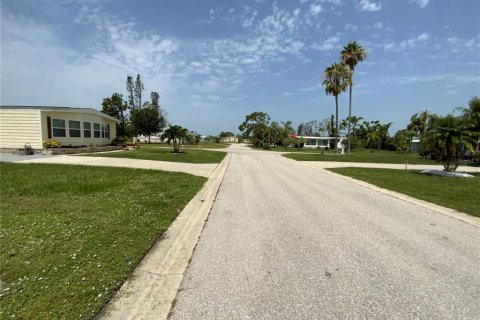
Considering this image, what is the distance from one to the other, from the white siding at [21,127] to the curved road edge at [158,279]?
21.6 m

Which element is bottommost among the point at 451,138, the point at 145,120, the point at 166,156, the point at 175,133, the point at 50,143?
the point at 166,156

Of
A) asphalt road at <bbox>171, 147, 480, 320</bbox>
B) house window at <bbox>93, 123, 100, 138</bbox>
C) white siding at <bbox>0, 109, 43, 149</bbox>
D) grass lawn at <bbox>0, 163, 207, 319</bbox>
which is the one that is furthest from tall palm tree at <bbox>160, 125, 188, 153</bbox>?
asphalt road at <bbox>171, 147, 480, 320</bbox>

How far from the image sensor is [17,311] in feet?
8.18

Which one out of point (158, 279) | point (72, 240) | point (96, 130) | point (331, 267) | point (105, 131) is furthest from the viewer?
point (105, 131)

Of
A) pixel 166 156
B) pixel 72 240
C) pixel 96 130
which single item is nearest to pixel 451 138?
pixel 72 240

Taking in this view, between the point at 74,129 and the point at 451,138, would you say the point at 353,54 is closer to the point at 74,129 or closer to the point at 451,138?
the point at 451,138

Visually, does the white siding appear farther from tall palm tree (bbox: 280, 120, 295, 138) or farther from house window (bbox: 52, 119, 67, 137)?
tall palm tree (bbox: 280, 120, 295, 138)

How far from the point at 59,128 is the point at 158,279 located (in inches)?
954

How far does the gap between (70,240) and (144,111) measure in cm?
5534

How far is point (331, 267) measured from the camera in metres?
3.63

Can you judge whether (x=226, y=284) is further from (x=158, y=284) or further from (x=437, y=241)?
(x=437, y=241)

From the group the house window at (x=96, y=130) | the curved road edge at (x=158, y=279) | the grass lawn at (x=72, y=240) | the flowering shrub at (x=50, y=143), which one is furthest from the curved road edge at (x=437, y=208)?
the house window at (x=96, y=130)

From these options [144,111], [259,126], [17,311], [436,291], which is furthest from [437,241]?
[259,126]

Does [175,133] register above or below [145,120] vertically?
below
